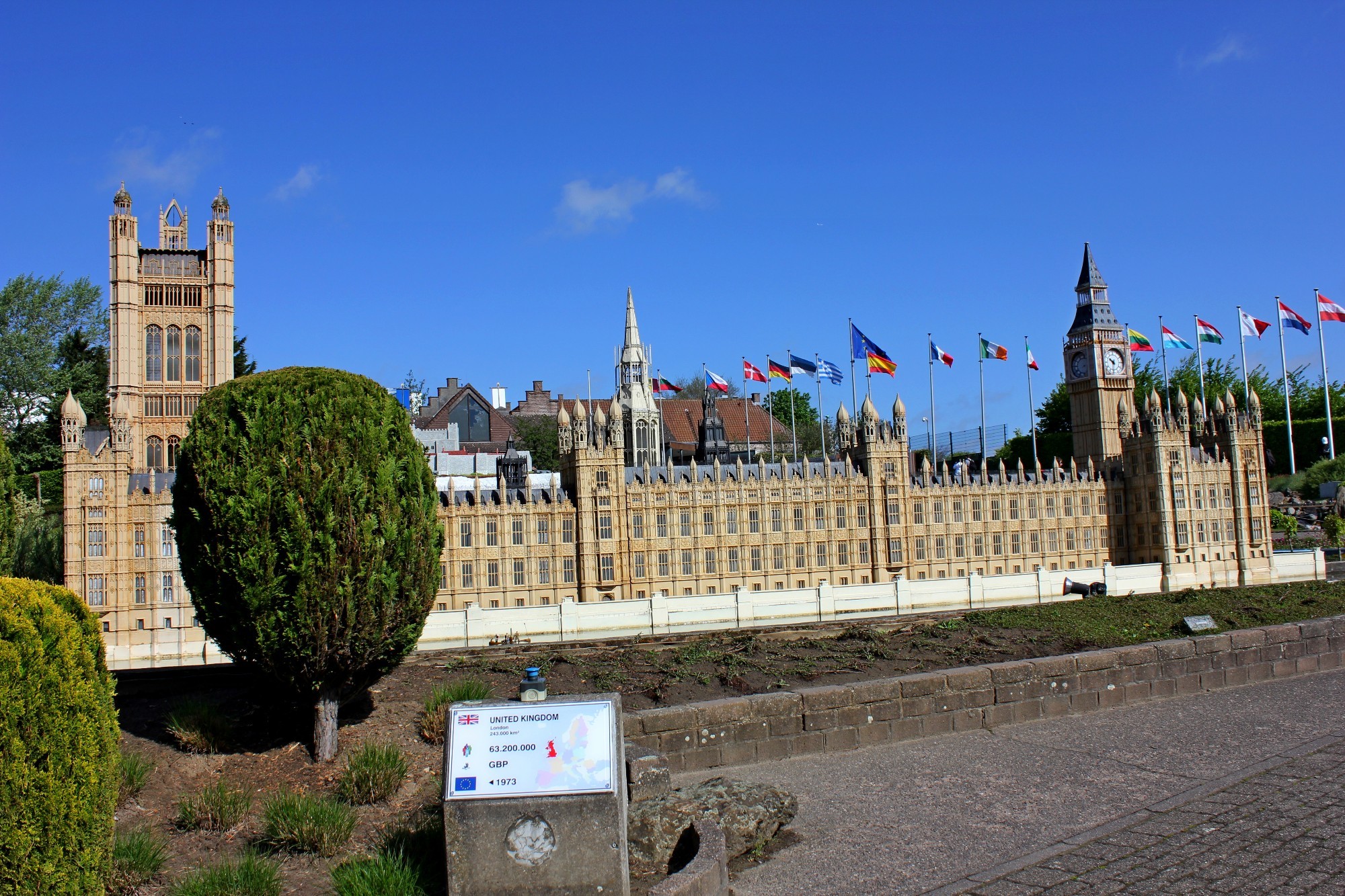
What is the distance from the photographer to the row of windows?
199 ft

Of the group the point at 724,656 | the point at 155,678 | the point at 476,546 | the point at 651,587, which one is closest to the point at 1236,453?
the point at 651,587

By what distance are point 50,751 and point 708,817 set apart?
19.4 ft

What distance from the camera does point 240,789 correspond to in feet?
39.2

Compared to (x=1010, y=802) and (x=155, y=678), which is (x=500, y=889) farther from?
(x=155, y=678)

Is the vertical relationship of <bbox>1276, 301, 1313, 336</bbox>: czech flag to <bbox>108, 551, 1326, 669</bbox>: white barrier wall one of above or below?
above

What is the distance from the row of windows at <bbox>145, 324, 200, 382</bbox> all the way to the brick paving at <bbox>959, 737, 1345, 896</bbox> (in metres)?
62.0

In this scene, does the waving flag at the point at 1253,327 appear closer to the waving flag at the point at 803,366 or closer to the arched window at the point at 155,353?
the waving flag at the point at 803,366

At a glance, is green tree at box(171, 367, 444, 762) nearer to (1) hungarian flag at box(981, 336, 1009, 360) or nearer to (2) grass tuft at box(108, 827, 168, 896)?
(2) grass tuft at box(108, 827, 168, 896)

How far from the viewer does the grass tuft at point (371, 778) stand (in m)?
11.5

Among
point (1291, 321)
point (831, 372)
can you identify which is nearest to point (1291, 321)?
point (1291, 321)

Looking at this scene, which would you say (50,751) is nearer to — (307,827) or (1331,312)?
(307,827)

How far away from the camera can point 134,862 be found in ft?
31.1

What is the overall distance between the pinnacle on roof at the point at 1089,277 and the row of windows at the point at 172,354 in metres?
59.8

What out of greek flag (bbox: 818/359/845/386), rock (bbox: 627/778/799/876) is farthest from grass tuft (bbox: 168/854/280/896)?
greek flag (bbox: 818/359/845/386)
